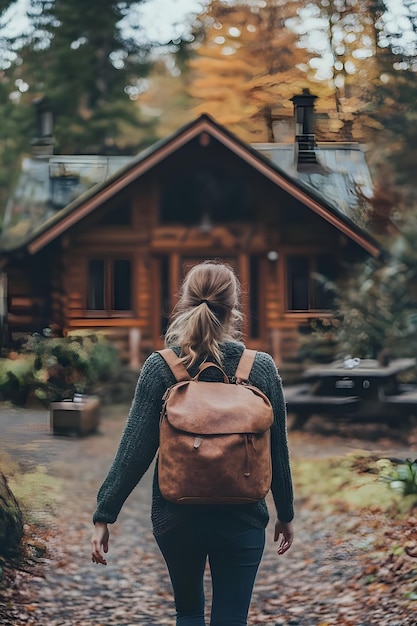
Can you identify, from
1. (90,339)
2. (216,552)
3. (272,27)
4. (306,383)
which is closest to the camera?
(216,552)

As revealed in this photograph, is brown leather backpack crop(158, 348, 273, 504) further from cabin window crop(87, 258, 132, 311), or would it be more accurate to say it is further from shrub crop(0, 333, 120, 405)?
cabin window crop(87, 258, 132, 311)

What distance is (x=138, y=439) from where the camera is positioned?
271 centimetres

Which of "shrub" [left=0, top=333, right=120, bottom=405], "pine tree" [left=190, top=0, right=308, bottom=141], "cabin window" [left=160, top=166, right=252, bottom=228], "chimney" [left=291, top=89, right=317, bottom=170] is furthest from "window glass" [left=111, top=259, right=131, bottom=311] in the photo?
"chimney" [left=291, top=89, right=317, bottom=170]

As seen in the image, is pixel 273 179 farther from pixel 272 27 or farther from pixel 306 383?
pixel 306 383

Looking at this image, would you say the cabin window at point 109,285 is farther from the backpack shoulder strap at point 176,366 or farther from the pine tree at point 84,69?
the backpack shoulder strap at point 176,366

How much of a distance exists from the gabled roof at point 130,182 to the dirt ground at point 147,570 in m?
1.60

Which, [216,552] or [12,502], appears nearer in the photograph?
[216,552]

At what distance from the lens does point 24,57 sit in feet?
20.7

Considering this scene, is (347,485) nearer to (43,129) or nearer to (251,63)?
(251,63)

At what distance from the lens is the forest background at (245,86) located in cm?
565

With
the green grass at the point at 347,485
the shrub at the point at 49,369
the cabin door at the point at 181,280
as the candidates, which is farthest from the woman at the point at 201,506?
the cabin door at the point at 181,280

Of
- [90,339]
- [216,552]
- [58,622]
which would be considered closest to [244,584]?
[216,552]

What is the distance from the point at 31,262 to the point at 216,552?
14.4ft

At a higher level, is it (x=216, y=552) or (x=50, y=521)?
(x=216, y=552)
